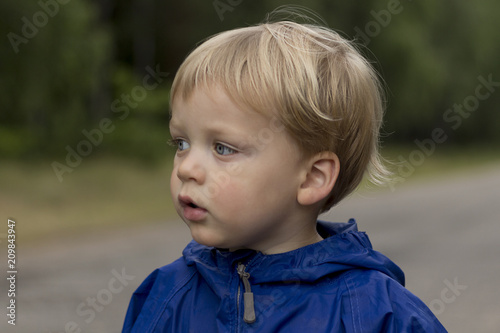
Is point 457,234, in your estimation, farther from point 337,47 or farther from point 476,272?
point 337,47

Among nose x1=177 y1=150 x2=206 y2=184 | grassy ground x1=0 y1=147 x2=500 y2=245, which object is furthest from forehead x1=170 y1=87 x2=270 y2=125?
grassy ground x1=0 y1=147 x2=500 y2=245

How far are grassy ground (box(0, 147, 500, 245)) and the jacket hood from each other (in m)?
5.53

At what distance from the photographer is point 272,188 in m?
1.92

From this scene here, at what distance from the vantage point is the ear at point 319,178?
6.53 ft

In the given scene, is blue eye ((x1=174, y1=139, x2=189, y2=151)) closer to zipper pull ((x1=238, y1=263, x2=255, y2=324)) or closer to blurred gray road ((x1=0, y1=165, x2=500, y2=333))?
zipper pull ((x1=238, y1=263, x2=255, y2=324))

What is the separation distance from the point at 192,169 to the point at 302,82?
359 mm

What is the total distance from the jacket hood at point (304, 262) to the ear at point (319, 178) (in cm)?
12

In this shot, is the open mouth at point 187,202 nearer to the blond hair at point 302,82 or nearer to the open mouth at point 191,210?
the open mouth at point 191,210

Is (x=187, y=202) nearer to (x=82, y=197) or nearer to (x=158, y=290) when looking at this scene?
(x=158, y=290)

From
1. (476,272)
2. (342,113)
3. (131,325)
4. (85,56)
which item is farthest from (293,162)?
(85,56)

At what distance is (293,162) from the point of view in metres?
1.95

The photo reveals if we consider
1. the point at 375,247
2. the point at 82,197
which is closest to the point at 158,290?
the point at 375,247

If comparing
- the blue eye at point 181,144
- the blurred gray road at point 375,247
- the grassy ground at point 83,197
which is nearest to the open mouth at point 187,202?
the blue eye at point 181,144

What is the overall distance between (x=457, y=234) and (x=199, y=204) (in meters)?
6.66
